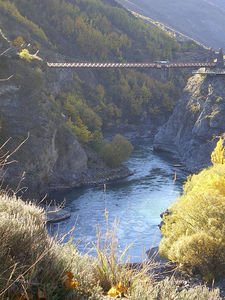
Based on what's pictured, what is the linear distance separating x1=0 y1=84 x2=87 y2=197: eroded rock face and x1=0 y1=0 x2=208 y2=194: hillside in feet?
0.46

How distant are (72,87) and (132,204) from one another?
5613cm

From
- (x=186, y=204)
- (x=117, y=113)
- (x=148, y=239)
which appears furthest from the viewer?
(x=117, y=113)

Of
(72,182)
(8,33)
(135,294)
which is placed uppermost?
(8,33)

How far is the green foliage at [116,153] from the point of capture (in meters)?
65.0

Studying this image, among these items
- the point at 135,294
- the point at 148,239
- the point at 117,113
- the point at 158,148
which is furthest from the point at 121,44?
the point at 135,294

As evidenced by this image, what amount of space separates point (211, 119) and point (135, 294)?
7071cm

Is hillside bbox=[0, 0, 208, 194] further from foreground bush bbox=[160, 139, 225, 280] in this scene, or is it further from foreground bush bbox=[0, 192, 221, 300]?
foreground bush bbox=[0, 192, 221, 300]

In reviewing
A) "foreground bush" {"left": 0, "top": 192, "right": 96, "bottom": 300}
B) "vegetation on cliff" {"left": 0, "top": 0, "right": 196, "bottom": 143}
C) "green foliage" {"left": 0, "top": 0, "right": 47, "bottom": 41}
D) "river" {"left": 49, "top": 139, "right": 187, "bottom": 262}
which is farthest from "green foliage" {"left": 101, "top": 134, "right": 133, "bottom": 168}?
"foreground bush" {"left": 0, "top": 192, "right": 96, "bottom": 300}

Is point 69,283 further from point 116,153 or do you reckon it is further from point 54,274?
point 116,153

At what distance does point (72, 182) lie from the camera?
5628 cm

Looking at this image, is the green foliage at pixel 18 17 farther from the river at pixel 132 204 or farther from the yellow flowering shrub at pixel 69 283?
the yellow flowering shrub at pixel 69 283

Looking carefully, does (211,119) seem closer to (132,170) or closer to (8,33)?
(132,170)

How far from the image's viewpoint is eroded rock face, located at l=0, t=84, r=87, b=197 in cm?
4975

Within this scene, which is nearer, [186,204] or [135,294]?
[135,294]
